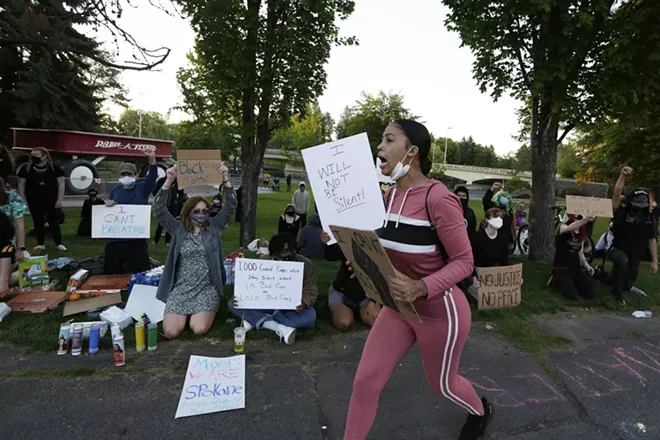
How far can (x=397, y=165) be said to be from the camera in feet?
6.84

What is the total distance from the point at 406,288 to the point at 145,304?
384 centimetres

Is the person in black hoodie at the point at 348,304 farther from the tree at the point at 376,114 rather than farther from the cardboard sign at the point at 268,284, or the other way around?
the tree at the point at 376,114

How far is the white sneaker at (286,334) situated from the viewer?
4047mm

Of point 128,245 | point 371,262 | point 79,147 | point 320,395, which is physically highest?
point 79,147

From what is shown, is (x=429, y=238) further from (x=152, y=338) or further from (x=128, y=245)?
(x=128, y=245)

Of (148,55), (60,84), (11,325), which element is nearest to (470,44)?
(148,55)

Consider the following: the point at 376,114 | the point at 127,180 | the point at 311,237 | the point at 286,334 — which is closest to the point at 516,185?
the point at 376,114

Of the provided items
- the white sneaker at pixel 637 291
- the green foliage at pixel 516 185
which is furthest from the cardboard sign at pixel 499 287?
the green foliage at pixel 516 185

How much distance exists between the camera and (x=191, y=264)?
4.38m

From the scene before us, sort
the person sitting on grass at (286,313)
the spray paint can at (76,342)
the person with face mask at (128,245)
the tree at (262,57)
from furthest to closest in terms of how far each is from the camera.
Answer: the tree at (262,57) → the person with face mask at (128,245) → the person sitting on grass at (286,313) → the spray paint can at (76,342)

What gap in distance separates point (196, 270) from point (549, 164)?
7.22 metres

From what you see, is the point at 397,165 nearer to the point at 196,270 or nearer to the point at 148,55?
the point at 196,270

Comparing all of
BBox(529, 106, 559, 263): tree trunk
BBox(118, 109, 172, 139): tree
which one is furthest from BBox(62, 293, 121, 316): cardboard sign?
BBox(118, 109, 172, 139): tree

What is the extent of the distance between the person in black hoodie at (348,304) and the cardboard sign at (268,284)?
22.4 inches
